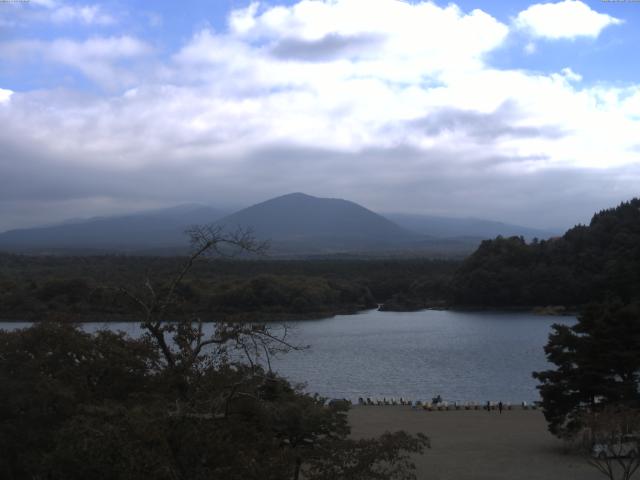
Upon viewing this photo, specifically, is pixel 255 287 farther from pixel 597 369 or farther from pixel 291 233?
pixel 291 233

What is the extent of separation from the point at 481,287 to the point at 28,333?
141 ft

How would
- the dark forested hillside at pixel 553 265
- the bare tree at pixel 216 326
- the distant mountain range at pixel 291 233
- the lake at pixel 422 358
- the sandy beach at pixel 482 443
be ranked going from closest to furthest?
the bare tree at pixel 216 326
the sandy beach at pixel 482 443
the lake at pixel 422 358
the dark forested hillside at pixel 553 265
the distant mountain range at pixel 291 233

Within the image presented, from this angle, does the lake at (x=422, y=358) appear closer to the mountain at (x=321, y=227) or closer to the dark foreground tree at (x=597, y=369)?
the dark foreground tree at (x=597, y=369)

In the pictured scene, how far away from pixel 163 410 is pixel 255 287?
125 ft

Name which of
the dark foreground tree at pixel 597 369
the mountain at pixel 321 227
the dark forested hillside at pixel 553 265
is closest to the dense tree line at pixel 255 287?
the dark forested hillside at pixel 553 265

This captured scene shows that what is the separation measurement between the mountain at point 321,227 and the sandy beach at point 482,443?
419 ft

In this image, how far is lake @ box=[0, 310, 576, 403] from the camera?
21.0 meters

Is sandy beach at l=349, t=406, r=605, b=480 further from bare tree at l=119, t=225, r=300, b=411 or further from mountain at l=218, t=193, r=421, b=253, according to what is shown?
mountain at l=218, t=193, r=421, b=253

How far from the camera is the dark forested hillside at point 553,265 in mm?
43844

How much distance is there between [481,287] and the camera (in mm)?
47688

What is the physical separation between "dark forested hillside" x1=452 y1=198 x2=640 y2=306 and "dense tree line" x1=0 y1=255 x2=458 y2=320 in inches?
168

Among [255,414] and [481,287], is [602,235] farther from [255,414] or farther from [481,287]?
[255,414]

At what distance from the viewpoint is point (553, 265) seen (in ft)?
153

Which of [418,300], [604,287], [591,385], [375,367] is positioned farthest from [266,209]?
[591,385]
